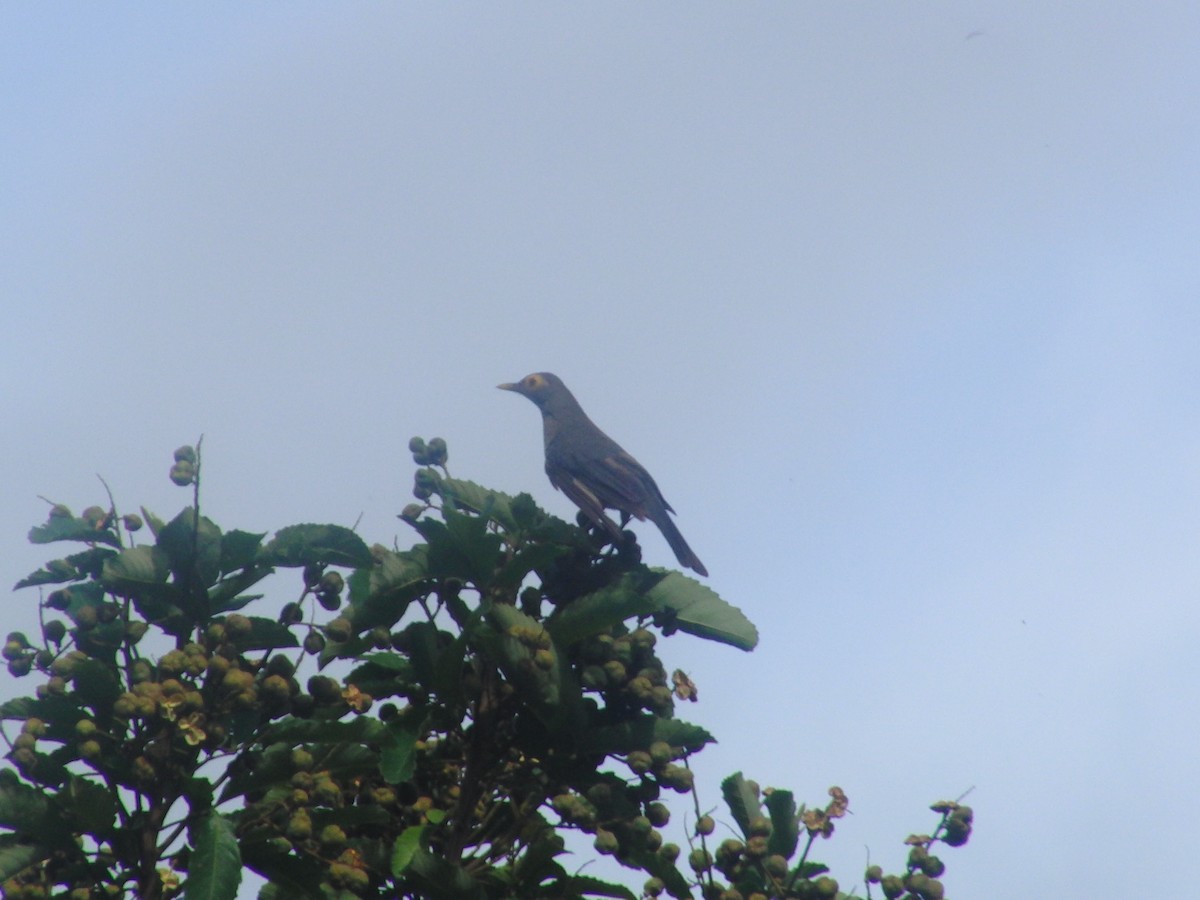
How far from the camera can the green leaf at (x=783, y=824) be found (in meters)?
5.62

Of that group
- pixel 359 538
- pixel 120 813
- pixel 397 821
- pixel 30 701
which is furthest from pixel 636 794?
pixel 30 701

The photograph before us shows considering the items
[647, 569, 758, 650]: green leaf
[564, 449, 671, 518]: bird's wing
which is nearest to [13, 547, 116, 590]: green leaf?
[647, 569, 758, 650]: green leaf

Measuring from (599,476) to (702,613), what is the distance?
4.01 m

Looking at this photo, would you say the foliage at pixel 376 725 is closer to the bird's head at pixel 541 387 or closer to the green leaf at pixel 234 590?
the green leaf at pixel 234 590

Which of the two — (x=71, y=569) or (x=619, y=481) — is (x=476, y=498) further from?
(x=619, y=481)

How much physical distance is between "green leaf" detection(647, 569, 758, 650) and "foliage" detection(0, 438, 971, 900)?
0.04 feet

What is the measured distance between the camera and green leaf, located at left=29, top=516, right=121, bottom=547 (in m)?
5.36

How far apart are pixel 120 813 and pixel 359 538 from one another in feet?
4.30

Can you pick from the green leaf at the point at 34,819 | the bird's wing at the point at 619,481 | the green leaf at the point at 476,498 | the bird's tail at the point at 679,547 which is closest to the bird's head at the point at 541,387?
the bird's wing at the point at 619,481

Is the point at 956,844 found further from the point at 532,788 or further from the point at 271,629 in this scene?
the point at 271,629

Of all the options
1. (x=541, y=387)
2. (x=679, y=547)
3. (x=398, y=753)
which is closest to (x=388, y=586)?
(x=398, y=753)

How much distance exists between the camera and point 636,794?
5.48 meters

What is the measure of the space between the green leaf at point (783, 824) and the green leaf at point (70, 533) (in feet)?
9.12

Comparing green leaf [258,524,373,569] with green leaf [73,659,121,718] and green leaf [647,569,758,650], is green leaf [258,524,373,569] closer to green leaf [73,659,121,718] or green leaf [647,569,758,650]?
green leaf [73,659,121,718]
